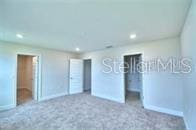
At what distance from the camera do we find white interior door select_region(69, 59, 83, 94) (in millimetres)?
6398

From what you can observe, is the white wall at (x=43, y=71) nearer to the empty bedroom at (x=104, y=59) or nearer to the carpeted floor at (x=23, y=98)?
the empty bedroom at (x=104, y=59)

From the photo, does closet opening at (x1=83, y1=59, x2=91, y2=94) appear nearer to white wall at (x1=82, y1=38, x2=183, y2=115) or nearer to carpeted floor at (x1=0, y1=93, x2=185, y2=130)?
white wall at (x1=82, y1=38, x2=183, y2=115)

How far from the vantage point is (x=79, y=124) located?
2.94m

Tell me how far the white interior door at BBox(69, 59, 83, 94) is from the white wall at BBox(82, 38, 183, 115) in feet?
6.63

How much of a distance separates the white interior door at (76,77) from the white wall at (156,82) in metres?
2.02

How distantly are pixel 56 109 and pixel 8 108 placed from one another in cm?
175

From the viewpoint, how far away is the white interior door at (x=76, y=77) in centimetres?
640

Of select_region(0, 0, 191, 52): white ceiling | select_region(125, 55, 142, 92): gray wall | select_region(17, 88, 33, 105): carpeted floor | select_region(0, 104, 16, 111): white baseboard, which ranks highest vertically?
select_region(0, 0, 191, 52): white ceiling

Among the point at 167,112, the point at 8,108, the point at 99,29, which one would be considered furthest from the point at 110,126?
the point at 8,108

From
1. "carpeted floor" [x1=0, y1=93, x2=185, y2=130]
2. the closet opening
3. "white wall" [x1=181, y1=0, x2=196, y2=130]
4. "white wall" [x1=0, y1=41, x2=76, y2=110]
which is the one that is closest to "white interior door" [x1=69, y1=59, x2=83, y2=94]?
"white wall" [x1=0, y1=41, x2=76, y2=110]

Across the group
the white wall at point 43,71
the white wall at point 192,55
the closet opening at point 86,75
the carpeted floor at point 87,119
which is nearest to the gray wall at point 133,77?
the closet opening at point 86,75

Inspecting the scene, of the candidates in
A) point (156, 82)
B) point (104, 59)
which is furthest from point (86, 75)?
point (156, 82)

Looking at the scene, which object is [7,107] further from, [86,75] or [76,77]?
[86,75]

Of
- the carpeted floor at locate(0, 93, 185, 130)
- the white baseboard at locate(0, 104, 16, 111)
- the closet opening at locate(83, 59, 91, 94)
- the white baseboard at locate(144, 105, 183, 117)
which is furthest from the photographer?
the closet opening at locate(83, 59, 91, 94)
